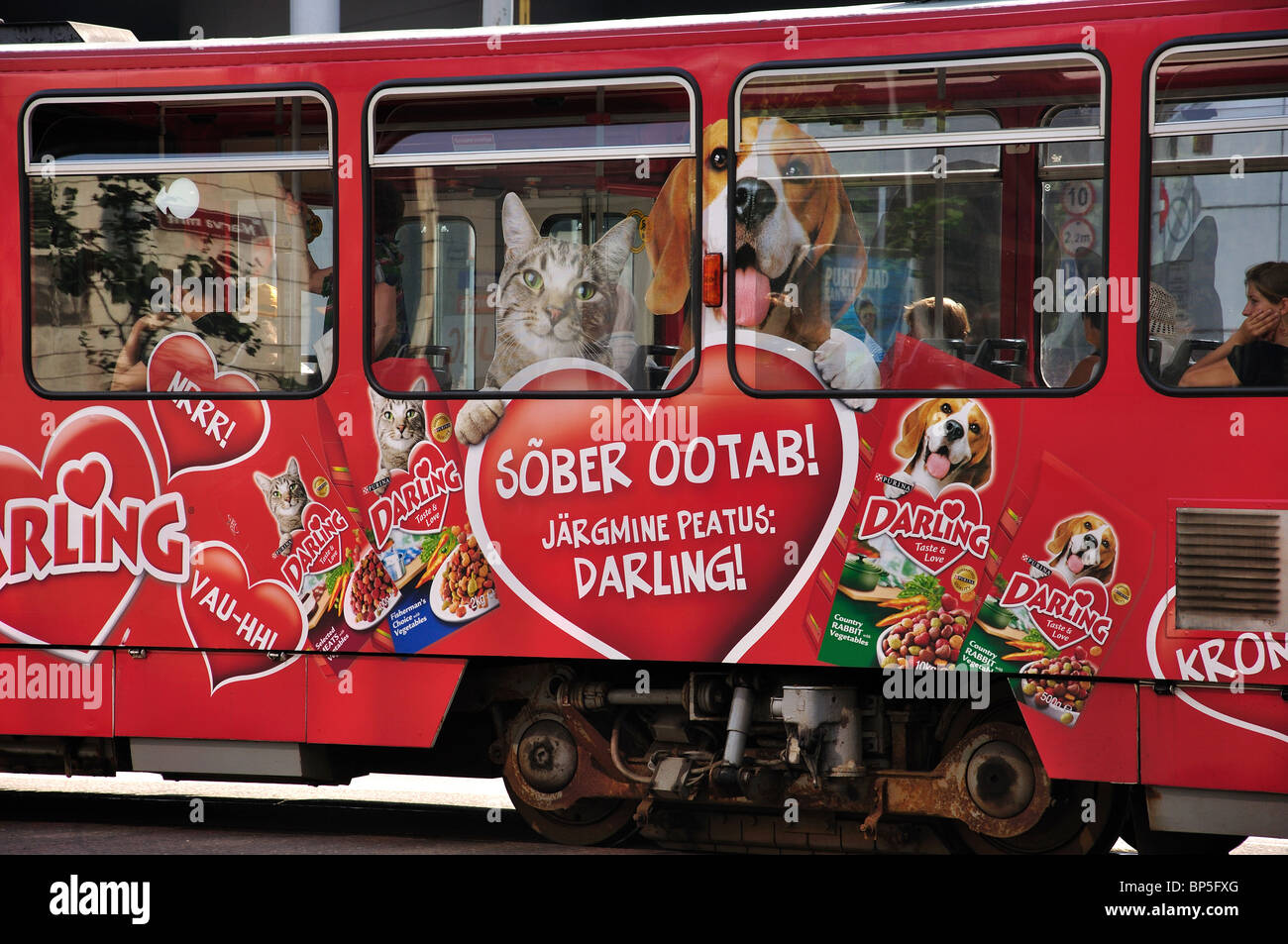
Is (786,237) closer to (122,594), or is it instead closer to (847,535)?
(847,535)

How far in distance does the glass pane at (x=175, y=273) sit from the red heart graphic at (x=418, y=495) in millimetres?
568

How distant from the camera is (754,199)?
556 cm

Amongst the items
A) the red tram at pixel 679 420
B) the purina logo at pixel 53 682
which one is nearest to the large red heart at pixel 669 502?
the red tram at pixel 679 420

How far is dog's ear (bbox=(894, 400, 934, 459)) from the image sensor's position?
5391 millimetres

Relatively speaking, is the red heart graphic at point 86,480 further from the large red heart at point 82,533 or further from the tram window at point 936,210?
the tram window at point 936,210

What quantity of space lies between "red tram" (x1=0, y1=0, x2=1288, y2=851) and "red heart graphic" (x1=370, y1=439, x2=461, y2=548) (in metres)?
0.02

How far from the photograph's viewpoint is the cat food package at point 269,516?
19.4 feet

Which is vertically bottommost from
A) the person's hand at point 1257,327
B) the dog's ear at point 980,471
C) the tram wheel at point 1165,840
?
the tram wheel at point 1165,840

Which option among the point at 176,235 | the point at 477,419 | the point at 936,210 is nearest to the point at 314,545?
the point at 477,419
